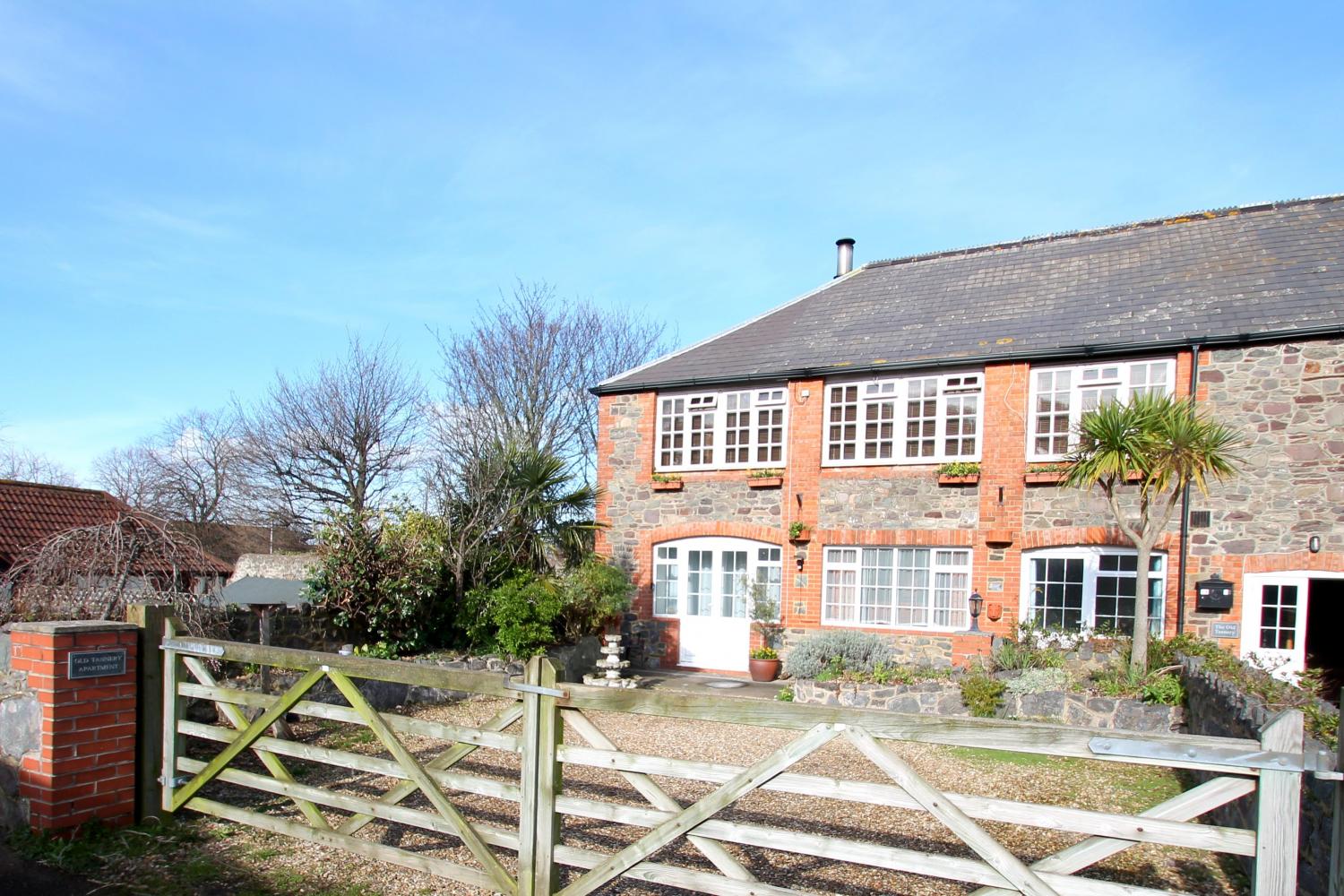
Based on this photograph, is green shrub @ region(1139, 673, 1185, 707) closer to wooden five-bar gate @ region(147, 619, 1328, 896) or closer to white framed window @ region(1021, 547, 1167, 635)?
white framed window @ region(1021, 547, 1167, 635)

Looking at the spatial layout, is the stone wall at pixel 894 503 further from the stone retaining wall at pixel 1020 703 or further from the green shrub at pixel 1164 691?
the green shrub at pixel 1164 691

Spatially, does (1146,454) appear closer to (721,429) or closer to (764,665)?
(764,665)

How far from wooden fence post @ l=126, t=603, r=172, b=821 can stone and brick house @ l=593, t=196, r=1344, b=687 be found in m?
10.5

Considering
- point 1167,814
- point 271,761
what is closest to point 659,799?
point 1167,814

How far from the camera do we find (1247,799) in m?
5.95

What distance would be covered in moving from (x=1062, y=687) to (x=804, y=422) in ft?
19.4

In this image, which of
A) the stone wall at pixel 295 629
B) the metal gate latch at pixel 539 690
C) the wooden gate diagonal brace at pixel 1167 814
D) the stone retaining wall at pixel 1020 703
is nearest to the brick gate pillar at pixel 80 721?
the stone wall at pixel 295 629

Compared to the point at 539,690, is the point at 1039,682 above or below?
below

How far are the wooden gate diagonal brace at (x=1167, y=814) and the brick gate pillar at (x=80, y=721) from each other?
510 centimetres

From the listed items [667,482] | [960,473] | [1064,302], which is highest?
[1064,302]

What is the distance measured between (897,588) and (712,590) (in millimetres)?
3166

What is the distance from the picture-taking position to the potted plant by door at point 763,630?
14.4m

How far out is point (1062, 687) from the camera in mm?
10719

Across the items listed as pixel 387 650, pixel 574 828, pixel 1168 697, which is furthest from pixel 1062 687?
pixel 387 650
